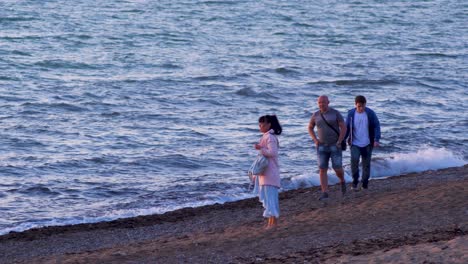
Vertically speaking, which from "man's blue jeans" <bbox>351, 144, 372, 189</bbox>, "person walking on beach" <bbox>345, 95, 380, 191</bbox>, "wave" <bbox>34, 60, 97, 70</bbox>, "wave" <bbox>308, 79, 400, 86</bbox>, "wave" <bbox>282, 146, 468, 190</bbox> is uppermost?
"person walking on beach" <bbox>345, 95, 380, 191</bbox>

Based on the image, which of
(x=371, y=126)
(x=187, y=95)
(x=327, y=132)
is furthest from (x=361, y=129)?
(x=187, y=95)

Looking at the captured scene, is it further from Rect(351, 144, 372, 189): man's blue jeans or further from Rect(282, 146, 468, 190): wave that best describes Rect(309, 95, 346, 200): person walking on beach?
Rect(282, 146, 468, 190): wave

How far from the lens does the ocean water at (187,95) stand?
57.0ft

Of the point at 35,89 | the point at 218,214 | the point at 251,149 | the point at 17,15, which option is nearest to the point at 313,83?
the point at 35,89

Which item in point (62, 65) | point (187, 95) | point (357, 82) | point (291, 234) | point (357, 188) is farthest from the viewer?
point (62, 65)

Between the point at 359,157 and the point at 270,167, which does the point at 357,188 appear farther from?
the point at 270,167

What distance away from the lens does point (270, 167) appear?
11.8m

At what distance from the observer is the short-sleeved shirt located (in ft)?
44.6

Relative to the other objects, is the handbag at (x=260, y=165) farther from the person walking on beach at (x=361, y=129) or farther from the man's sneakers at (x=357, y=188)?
the man's sneakers at (x=357, y=188)

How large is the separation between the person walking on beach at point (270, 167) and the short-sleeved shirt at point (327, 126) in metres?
1.81

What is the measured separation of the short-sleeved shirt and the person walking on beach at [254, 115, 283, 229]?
1812 millimetres

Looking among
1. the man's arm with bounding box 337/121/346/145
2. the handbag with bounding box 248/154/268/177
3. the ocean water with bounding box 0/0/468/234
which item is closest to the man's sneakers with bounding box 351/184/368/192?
the man's arm with bounding box 337/121/346/145

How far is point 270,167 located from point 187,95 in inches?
630

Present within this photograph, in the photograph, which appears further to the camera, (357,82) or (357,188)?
(357,82)
